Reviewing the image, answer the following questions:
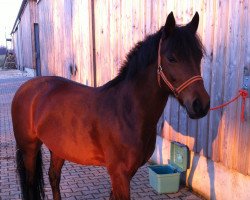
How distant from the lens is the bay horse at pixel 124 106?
2080mm

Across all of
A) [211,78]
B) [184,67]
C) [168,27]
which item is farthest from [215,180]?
[168,27]

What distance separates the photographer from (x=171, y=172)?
421 cm

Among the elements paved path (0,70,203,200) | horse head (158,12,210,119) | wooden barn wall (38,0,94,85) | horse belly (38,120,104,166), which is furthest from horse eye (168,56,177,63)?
wooden barn wall (38,0,94,85)

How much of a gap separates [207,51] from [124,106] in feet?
5.38

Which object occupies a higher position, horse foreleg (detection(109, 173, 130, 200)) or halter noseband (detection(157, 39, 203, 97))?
halter noseband (detection(157, 39, 203, 97))

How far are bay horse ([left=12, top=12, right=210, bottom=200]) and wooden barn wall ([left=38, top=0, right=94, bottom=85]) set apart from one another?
4.22m

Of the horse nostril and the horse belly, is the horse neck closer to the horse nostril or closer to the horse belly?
the horse nostril

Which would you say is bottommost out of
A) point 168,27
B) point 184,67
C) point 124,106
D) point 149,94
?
point 124,106

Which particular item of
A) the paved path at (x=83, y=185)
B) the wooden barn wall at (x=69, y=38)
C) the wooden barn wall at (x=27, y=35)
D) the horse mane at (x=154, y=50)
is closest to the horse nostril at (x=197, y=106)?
the horse mane at (x=154, y=50)

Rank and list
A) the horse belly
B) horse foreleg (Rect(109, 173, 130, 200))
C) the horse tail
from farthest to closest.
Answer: the horse tail
the horse belly
horse foreleg (Rect(109, 173, 130, 200))

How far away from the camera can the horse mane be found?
207 cm

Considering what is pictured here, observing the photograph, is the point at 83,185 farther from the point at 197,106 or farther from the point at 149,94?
the point at 197,106

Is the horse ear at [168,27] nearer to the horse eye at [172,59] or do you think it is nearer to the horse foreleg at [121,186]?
the horse eye at [172,59]

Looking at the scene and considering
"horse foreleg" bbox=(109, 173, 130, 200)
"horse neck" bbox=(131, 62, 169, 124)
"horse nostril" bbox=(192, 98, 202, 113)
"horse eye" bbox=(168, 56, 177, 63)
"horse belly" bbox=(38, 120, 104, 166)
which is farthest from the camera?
"horse belly" bbox=(38, 120, 104, 166)
